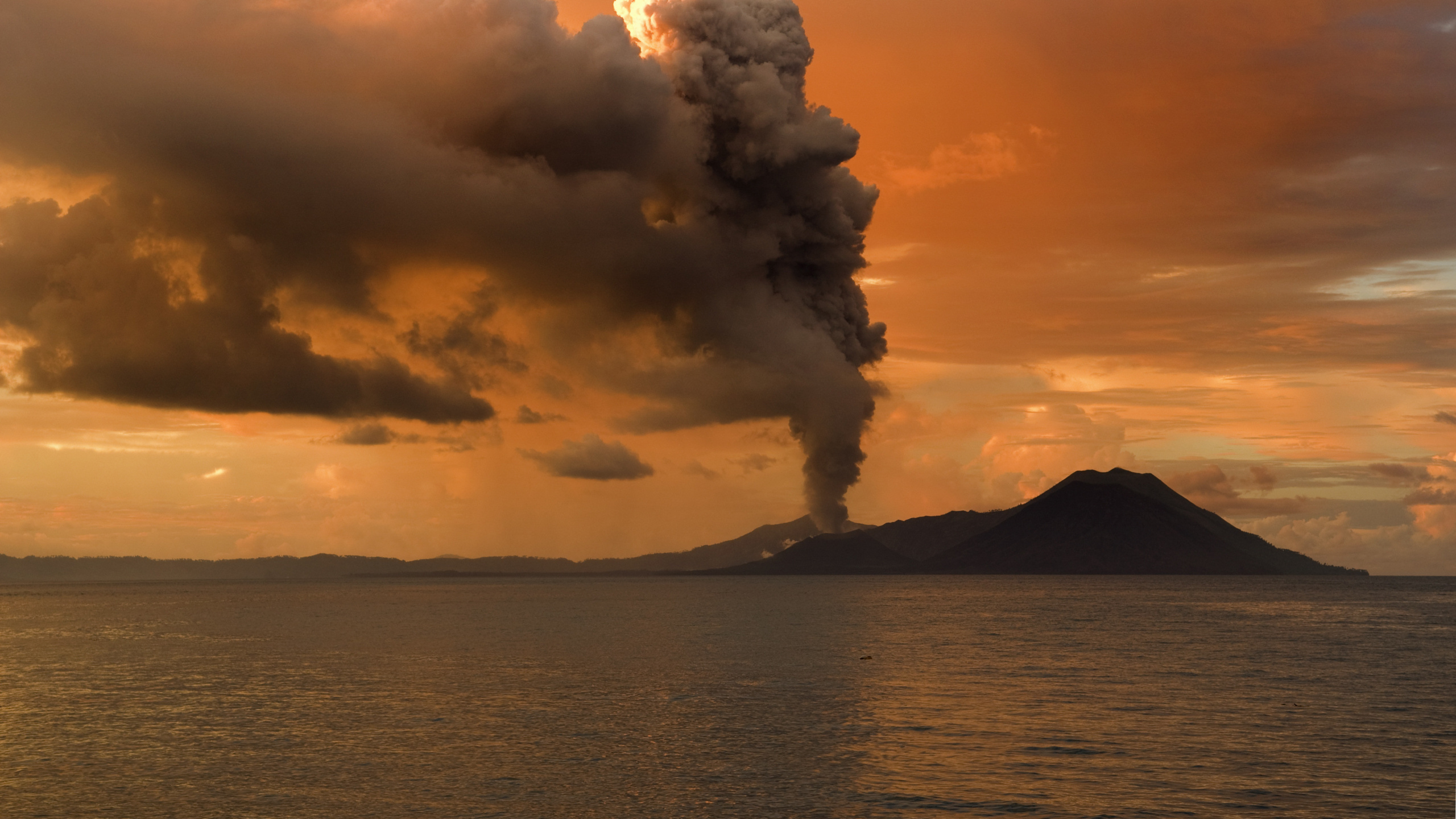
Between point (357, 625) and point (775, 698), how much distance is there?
8749cm

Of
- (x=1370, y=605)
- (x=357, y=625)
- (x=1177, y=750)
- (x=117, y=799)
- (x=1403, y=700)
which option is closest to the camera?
(x=117, y=799)

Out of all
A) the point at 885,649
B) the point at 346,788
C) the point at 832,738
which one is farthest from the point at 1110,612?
the point at 346,788

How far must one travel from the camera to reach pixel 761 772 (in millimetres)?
36031

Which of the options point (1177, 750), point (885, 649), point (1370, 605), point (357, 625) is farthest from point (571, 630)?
point (1370, 605)

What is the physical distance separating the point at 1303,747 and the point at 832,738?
58.0 ft

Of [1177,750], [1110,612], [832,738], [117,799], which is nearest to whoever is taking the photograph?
[117,799]

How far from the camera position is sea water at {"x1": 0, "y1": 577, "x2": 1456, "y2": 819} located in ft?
107

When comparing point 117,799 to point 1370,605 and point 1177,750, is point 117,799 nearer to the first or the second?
point 1177,750

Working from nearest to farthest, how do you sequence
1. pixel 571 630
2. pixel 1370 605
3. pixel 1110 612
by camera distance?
pixel 571 630 → pixel 1110 612 → pixel 1370 605

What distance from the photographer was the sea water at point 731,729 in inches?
1286

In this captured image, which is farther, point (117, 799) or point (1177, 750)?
point (1177, 750)

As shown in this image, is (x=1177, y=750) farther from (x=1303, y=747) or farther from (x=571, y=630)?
(x=571, y=630)

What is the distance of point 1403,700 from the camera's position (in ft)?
178

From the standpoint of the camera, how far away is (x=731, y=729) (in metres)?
44.8
